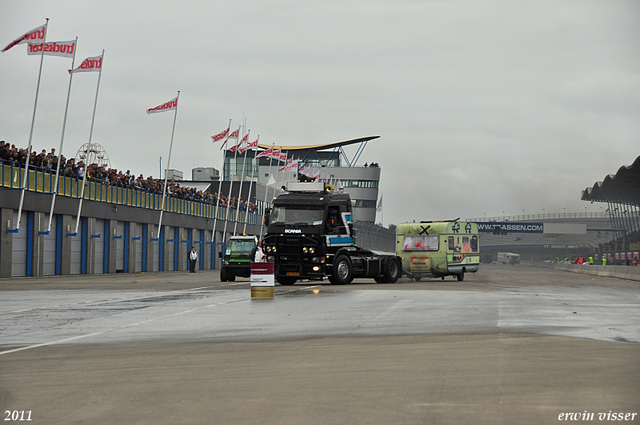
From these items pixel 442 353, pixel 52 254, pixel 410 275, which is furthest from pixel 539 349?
pixel 52 254

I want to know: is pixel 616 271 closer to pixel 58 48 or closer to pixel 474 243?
pixel 474 243

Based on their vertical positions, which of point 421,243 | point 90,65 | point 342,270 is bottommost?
point 342,270

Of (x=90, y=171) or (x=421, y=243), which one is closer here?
(x=421, y=243)

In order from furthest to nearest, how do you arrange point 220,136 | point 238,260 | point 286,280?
point 220,136
point 238,260
point 286,280

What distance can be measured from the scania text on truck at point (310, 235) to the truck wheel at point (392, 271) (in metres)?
3.37

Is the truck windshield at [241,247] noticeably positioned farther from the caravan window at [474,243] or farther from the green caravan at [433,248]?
the caravan window at [474,243]

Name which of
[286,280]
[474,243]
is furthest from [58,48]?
[474,243]

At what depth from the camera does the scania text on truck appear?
29000mm

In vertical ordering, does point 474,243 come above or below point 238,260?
above

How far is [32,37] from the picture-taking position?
3612 cm

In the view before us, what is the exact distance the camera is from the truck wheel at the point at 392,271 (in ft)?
108

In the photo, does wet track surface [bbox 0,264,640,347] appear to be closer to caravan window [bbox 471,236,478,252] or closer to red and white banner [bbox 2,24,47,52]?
caravan window [bbox 471,236,478,252]

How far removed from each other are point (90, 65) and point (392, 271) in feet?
68.3

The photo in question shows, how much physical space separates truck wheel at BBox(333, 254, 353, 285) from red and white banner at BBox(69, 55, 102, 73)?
2033 centimetres
